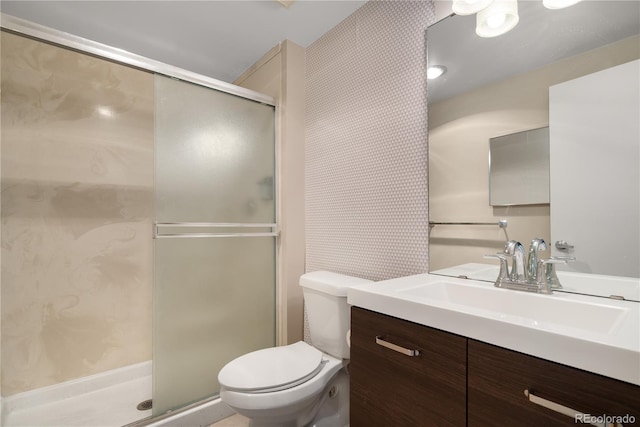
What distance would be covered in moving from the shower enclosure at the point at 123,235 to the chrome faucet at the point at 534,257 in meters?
1.44

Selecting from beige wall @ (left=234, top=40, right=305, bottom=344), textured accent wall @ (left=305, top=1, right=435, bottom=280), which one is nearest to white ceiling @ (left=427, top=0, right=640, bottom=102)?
textured accent wall @ (left=305, top=1, right=435, bottom=280)

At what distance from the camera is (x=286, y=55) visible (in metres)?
2.04

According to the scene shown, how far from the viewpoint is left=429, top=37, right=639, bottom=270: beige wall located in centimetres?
110

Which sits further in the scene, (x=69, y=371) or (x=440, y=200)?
(x=69, y=371)

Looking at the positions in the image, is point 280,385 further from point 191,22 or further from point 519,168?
point 191,22

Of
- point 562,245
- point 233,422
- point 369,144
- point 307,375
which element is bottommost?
point 233,422

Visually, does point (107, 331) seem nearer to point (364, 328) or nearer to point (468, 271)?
point (364, 328)

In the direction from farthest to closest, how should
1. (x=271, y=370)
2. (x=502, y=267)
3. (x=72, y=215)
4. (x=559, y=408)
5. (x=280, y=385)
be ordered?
(x=72, y=215) → (x=271, y=370) → (x=280, y=385) → (x=502, y=267) → (x=559, y=408)

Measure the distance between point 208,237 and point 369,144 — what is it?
3.48ft

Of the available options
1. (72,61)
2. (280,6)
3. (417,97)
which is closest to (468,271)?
(417,97)

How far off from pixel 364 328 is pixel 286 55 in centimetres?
180

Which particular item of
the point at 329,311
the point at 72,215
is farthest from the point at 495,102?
the point at 72,215

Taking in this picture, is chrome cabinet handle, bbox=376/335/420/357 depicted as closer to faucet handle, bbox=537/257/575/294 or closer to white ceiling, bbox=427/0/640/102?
faucet handle, bbox=537/257/575/294

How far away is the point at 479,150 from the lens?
1292 millimetres
